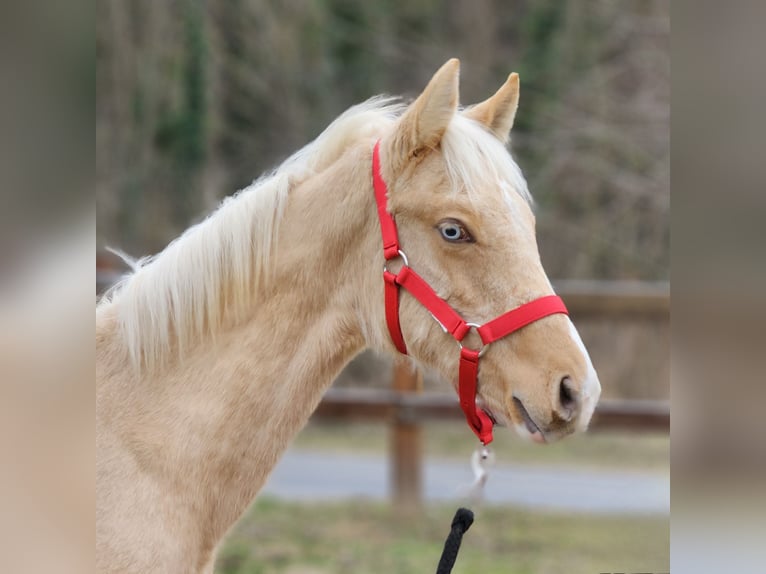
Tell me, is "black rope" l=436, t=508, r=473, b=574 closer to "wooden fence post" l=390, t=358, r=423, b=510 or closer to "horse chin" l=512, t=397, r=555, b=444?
"horse chin" l=512, t=397, r=555, b=444

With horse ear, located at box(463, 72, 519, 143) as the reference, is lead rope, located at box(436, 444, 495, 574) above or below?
below

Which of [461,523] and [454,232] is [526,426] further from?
[454,232]

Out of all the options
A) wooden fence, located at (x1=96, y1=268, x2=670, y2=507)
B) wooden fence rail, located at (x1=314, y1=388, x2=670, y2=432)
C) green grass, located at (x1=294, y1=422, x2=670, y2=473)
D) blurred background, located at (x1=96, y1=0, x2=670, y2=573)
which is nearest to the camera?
wooden fence rail, located at (x1=314, y1=388, x2=670, y2=432)

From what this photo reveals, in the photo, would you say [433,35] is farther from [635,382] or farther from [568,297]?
[568,297]

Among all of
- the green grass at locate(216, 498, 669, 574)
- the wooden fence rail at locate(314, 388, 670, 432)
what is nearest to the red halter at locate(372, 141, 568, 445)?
the green grass at locate(216, 498, 669, 574)

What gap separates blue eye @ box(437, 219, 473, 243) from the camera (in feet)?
6.93

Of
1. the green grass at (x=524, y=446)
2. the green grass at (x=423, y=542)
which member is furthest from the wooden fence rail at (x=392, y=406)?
the green grass at (x=524, y=446)

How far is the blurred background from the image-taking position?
7941 millimetres

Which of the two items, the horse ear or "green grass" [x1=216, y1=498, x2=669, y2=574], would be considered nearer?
the horse ear

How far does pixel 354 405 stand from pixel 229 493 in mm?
5135

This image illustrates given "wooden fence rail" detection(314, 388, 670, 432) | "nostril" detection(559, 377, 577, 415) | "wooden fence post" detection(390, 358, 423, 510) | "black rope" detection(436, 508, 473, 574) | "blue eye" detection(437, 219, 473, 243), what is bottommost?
"wooden fence post" detection(390, 358, 423, 510)

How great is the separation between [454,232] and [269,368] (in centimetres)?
63

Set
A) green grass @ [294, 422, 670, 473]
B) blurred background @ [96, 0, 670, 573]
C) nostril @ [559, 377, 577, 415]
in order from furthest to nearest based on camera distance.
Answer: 1. green grass @ [294, 422, 670, 473]
2. blurred background @ [96, 0, 670, 573]
3. nostril @ [559, 377, 577, 415]

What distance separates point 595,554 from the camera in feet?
19.9
